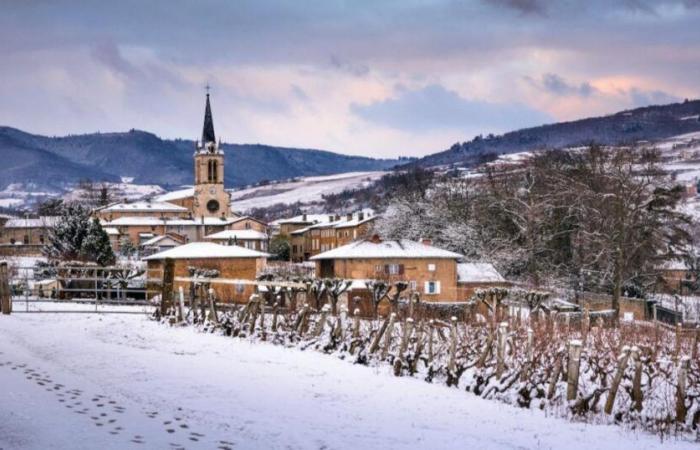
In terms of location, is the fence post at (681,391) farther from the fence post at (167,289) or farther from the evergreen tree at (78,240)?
the evergreen tree at (78,240)

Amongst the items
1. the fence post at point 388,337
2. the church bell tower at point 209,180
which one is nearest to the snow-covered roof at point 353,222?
the church bell tower at point 209,180

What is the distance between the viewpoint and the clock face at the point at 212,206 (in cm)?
14825

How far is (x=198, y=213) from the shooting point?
147875 mm

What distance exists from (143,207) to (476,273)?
10219 cm

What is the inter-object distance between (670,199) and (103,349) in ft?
120

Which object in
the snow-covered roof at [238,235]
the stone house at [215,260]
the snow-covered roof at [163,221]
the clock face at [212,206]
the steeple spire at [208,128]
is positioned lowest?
the stone house at [215,260]

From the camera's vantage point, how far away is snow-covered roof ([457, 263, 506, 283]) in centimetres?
5628

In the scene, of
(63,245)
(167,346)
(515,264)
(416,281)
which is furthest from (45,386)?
(63,245)

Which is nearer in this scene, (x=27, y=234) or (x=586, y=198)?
(x=586, y=198)

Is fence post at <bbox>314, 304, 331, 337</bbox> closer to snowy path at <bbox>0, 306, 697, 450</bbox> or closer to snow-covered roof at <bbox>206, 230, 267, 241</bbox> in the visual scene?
snowy path at <bbox>0, 306, 697, 450</bbox>

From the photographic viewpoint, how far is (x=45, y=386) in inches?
537

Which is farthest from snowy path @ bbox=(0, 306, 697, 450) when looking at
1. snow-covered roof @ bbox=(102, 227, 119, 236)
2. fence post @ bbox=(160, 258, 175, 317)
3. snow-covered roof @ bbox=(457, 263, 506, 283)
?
snow-covered roof @ bbox=(102, 227, 119, 236)

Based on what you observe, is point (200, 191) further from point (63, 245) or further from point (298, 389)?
point (298, 389)

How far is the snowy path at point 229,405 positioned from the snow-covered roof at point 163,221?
394 feet
